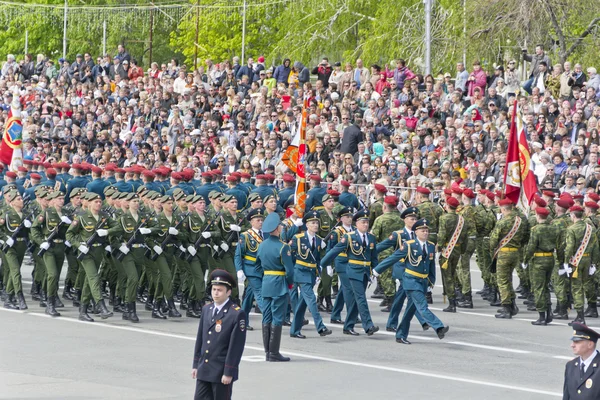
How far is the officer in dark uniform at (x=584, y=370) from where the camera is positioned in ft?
28.5

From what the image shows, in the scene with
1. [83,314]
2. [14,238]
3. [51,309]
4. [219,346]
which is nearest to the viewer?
[219,346]

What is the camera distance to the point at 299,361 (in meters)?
14.2

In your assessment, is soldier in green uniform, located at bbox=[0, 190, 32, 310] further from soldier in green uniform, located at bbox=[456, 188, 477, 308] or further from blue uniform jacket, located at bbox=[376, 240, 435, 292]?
soldier in green uniform, located at bbox=[456, 188, 477, 308]

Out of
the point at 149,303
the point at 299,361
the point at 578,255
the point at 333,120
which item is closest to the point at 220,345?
the point at 299,361

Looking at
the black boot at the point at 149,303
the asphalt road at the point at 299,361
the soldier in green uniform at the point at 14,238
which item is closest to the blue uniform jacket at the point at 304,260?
the asphalt road at the point at 299,361

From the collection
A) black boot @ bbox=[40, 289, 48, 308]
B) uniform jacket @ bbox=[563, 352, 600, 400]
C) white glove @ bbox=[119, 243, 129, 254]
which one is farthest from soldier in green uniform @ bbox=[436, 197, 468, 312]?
uniform jacket @ bbox=[563, 352, 600, 400]

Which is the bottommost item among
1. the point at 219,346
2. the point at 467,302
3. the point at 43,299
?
the point at 43,299

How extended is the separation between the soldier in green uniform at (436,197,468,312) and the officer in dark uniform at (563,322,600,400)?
9460 mm

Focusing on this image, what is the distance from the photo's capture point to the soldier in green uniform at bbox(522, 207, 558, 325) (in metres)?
17.3

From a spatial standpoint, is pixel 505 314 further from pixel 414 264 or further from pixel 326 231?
pixel 414 264

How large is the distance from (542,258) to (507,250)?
2.42ft

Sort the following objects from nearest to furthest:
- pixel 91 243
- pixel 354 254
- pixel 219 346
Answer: pixel 219 346, pixel 354 254, pixel 91 243

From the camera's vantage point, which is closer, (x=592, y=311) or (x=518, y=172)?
(x=592, y=311)

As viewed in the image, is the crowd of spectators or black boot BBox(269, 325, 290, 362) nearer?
black boot BBox(269, 325, 290, 362)
